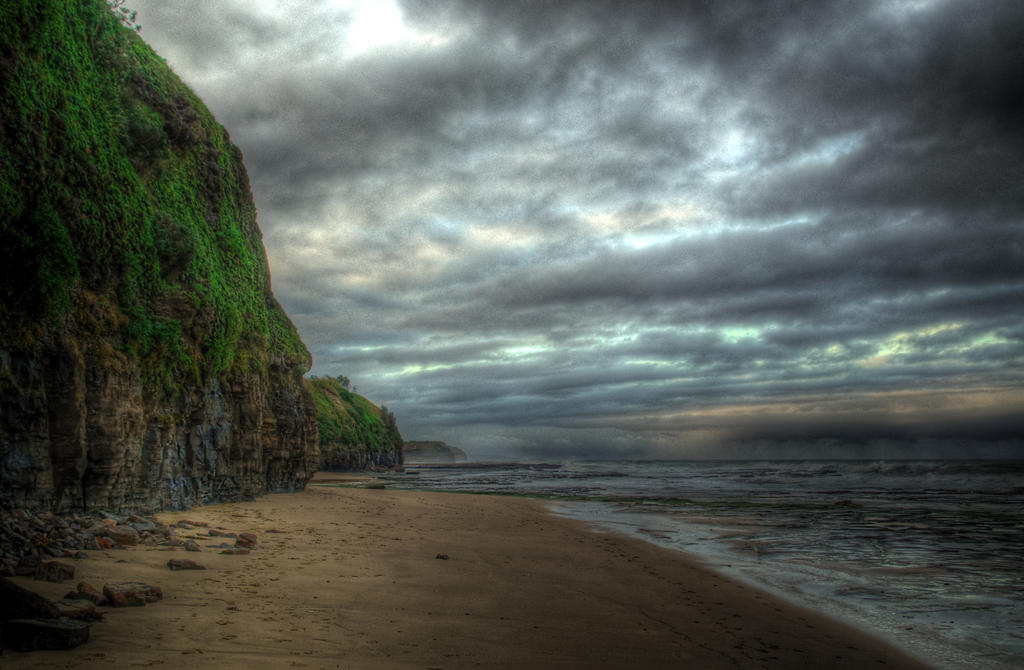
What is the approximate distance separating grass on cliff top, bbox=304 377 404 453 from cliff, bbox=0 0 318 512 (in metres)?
40.5

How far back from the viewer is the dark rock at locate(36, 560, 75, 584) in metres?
7.46

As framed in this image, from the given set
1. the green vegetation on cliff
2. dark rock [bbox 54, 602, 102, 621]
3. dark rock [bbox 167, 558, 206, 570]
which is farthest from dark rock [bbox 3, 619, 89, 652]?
the green vegetation on cliff

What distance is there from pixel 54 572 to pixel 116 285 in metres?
9.23

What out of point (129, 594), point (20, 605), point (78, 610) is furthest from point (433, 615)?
point (20, 605)

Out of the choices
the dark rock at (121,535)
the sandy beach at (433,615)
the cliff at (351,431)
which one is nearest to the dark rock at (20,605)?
the sandy beach at (433,615)

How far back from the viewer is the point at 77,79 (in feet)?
44.8

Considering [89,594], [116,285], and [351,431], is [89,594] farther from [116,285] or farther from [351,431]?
[351,431]

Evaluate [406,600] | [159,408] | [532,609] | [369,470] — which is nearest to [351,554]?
[406,600]

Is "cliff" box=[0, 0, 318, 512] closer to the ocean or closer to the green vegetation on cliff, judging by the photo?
the green vegetation on cliff

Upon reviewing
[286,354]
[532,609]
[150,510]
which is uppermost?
[286,354]

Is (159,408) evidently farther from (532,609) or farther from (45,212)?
(532,609)

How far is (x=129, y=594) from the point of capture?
22.4ft

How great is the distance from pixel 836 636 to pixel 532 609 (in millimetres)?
4599

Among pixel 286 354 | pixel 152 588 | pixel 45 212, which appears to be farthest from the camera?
pixel 286 354
